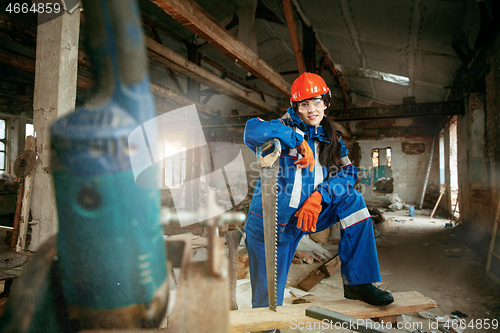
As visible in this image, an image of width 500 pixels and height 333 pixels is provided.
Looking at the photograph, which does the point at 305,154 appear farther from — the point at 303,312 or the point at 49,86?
the point at 49,86

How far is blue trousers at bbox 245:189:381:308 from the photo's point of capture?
1.64 m

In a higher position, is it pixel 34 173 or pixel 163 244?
pixel 34 173

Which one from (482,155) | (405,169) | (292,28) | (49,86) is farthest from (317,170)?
(405,169)

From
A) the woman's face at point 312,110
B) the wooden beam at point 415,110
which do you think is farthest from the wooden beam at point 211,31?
the wooden beam at point 415,110

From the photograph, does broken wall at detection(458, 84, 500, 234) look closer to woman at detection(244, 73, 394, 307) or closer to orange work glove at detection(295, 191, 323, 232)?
woman at detection(244, 73, 394, 307)

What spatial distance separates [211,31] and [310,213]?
6.56 ft

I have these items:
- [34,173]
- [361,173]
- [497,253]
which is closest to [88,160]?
[34,173]

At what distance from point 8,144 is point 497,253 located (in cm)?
1124

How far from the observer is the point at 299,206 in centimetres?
175

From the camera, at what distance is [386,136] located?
1132 centimetres

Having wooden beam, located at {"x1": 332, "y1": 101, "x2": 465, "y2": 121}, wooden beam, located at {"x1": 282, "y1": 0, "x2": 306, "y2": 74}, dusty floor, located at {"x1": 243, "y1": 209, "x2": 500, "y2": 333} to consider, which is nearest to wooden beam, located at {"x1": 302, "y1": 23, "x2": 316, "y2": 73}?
wooden beam, located at {"x1": 282, "y1": 0, "x2": 306, "y2": 74}

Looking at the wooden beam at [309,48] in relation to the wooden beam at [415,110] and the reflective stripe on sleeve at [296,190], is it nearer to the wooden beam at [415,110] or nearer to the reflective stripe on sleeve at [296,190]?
the wooden beam at [415,110]

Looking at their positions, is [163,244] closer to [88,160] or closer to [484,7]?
[88,160]

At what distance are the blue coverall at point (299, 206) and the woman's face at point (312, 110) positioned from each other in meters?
0.04
